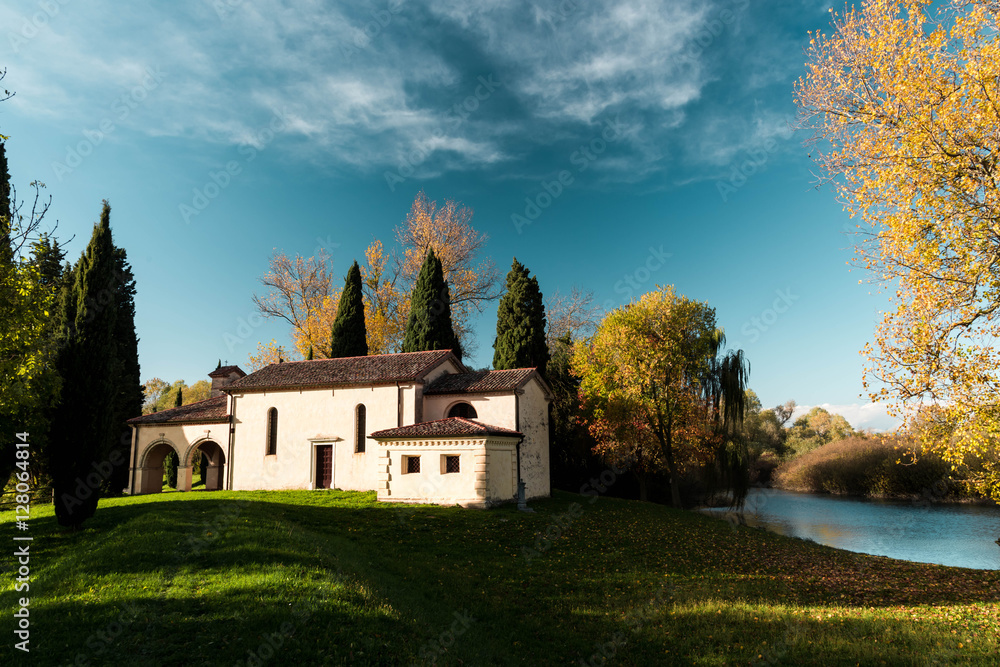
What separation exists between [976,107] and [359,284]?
1393 inches

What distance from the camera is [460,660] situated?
786 cm

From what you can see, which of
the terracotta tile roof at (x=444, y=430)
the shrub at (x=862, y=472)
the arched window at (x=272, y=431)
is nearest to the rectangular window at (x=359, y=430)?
the terracotta tile roof at (x=444, y=430)

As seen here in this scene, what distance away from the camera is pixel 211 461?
3603cm

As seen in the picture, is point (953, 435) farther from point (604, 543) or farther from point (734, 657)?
point (604, 543)

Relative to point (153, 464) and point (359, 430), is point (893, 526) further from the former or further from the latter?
point (153, 464)

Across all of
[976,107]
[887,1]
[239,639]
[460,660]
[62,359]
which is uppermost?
[887,1]

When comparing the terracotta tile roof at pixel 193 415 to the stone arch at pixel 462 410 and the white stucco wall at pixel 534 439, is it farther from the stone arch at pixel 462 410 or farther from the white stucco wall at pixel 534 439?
the white stucco wall at pixel 534 439

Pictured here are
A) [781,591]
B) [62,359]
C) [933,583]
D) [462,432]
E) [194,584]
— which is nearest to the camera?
[194,584]

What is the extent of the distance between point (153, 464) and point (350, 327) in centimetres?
1444

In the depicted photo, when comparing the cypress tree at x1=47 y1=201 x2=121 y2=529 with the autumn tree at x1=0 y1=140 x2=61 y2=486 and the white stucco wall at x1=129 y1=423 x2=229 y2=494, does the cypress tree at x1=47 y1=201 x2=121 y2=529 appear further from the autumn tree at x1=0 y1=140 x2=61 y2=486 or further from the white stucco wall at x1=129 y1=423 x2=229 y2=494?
the white stucco wall at x1=129 y1=423 x2=229 y2=494

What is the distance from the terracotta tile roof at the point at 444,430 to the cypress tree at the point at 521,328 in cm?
1257

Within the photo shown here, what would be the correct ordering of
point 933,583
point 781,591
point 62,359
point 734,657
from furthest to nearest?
point 62,359 < point 933,583 < point 781,591 < point 734,657

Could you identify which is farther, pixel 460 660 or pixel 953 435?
pixel 953 435

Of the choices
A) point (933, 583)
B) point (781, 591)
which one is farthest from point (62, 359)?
point (933, 583)
